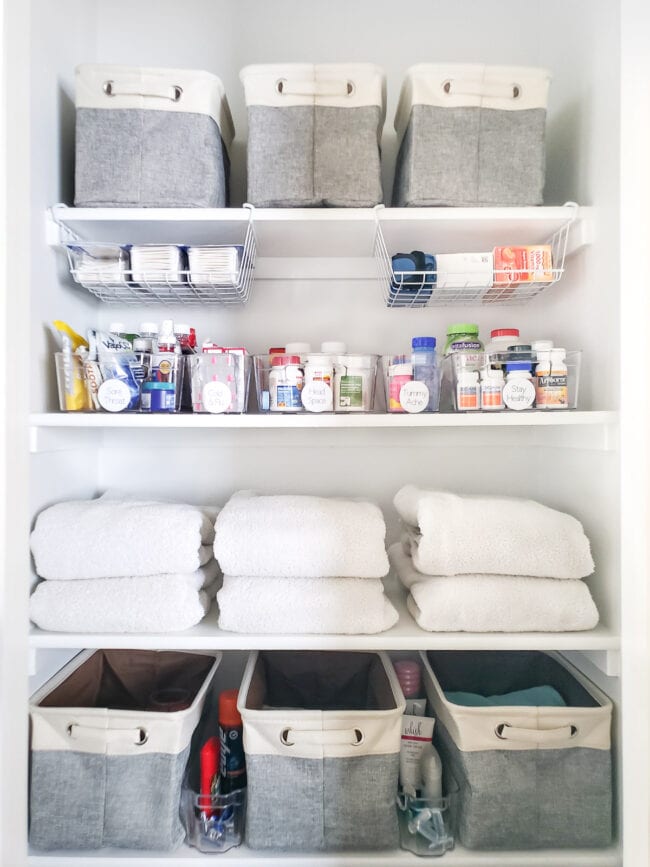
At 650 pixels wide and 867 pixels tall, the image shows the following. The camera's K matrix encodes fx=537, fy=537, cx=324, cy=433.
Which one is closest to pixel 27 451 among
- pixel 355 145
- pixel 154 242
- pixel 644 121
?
pixel 154 242

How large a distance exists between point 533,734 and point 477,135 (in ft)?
3.70

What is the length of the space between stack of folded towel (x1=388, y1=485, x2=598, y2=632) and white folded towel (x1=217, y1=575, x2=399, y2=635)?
0.36ft

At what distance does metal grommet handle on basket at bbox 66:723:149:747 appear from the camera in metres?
0.96

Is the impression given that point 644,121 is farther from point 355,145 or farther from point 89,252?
point 89,252

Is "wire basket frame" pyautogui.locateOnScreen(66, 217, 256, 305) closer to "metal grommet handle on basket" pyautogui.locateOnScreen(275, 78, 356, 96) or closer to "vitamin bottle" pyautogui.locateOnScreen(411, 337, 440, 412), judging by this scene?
"metal grommet handle on basket" pyautogui.locateOnScreen(275, 78, 356, 96)

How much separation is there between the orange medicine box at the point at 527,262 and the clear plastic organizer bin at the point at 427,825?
100cm

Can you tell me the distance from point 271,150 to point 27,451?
731mm

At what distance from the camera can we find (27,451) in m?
0.98

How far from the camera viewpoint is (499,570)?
100 centimetres

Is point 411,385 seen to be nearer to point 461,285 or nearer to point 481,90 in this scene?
point 461,285

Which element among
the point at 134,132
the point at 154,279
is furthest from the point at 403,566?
the point at 134,132

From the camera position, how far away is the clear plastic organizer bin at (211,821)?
3.21 ft

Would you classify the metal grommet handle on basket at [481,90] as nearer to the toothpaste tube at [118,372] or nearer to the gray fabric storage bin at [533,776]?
the toothpaste tube at [118,372]

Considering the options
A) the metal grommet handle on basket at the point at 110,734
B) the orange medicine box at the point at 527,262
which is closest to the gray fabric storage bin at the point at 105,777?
the metal grommet handle on basket at the point at 110,734
